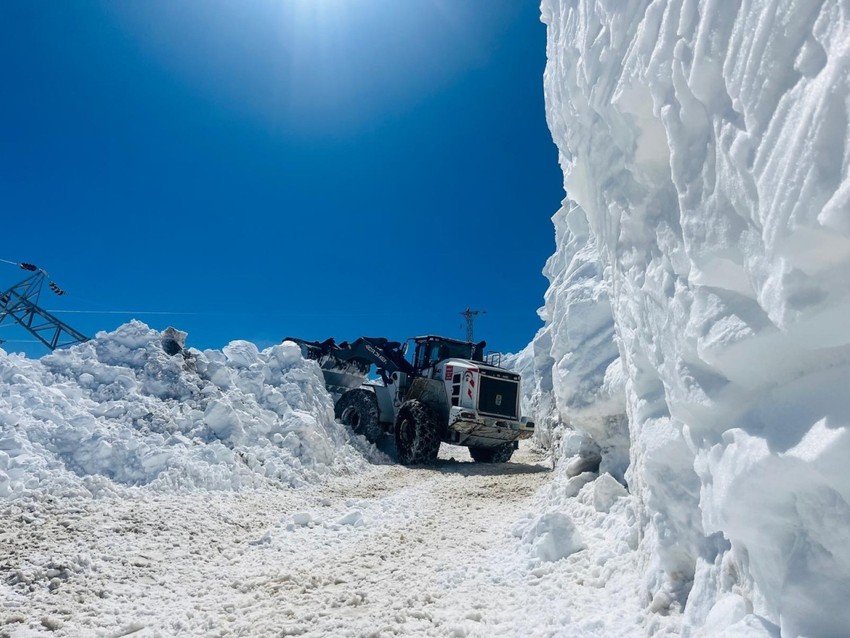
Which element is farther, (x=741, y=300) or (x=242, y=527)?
(x=242, y=527)

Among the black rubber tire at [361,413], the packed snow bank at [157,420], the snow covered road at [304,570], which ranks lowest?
the snow covered road at [304,570]

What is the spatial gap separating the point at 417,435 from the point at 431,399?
1.28 m

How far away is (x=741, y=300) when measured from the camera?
2.21 meters

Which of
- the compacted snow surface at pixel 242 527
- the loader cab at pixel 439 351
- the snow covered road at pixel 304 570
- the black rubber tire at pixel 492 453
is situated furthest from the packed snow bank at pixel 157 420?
the black rubber tire at pixel 492 453

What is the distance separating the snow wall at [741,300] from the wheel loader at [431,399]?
8392mm

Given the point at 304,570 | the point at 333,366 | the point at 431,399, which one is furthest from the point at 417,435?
the point at 304,570

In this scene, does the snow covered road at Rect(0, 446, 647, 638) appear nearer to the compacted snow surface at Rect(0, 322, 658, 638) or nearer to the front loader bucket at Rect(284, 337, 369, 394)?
the compacted snow surface at Rect(0, 322, 658, 638)

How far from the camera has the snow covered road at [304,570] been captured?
371cm

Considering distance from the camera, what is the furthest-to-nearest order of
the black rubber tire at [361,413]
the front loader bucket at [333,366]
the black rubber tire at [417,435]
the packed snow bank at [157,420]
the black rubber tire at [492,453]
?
the front loader bucket at [333,366] → the black rubber tire at [361,413] → the black rubber tire at [492,453] → the black rubber tire at [417,435] → the packed snow bank at [157,420]

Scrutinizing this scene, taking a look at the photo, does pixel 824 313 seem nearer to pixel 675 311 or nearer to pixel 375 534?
pixel 675 311

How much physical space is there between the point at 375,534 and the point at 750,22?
551cm

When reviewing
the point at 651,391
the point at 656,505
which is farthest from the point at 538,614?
the point at 651,391

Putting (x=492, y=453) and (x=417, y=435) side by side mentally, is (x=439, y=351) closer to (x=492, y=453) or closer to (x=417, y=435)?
(x=417, y=435)

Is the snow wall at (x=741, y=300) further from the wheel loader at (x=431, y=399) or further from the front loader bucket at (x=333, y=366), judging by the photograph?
the front loader bucket at (x=333, y=366)
